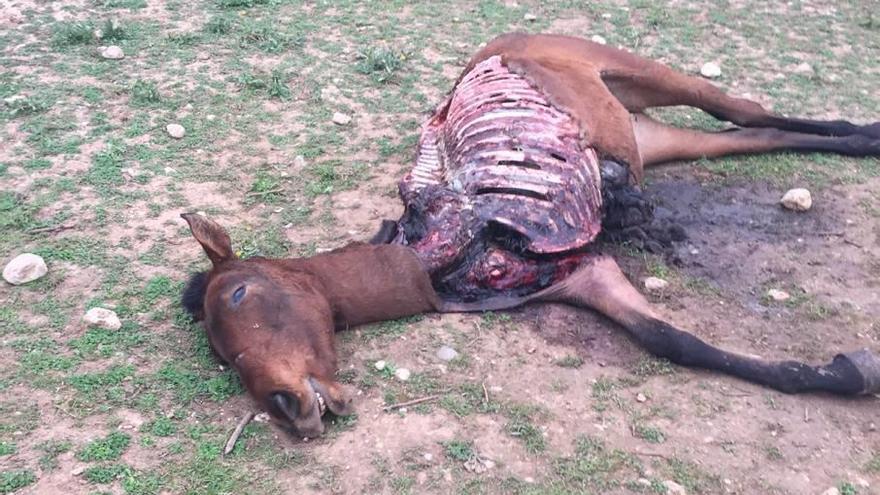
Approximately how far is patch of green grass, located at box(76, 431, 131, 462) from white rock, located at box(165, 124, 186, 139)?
2.66 m

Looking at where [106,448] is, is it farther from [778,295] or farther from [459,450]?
[778,295]

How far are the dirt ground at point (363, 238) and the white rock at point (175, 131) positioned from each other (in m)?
0.04

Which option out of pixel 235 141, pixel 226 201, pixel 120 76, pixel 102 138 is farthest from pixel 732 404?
pixel 120 76

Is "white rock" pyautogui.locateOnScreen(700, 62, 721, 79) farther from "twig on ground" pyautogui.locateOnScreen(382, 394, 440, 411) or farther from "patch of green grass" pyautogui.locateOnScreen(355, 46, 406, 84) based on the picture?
"twig on ground" pyautogui.locateOnScreen(382, 394, 440, 411)

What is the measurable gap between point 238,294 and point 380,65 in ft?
10.9

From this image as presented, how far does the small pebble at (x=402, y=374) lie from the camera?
3.54m

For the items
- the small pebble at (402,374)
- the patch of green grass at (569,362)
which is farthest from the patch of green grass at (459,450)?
the patch of green grass at (569,362)

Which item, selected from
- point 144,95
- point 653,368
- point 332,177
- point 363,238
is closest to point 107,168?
point 144,95

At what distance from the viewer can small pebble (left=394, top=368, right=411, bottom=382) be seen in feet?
11.6

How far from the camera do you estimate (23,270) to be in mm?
4012

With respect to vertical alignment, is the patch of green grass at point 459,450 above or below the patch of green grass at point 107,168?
above

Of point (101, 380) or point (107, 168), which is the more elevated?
point (101, 380)

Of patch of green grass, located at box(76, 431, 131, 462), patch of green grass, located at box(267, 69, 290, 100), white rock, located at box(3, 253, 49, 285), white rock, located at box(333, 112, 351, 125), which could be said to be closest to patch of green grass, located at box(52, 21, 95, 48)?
patch of green grass, located at box(267, 69, 290, 100)

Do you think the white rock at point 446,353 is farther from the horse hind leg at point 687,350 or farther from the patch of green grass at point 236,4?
the patch of green grass at point 236,4
